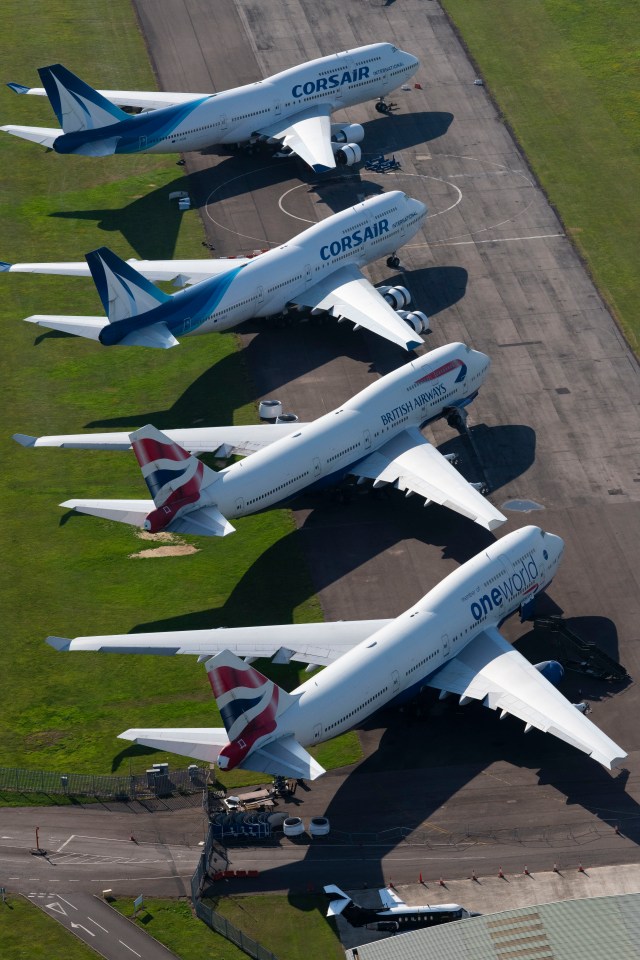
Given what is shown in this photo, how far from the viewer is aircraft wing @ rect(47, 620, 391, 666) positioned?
8269 cm

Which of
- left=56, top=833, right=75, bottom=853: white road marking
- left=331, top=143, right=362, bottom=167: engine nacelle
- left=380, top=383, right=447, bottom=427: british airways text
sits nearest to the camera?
left=56, top=833, right=75, bottom=853: white road marking

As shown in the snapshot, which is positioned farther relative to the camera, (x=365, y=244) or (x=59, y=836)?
(x=365, y=244)

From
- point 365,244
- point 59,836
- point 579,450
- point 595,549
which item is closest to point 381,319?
point 365,244

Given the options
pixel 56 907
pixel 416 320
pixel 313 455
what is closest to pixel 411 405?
pixel 313 455

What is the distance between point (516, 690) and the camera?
82.2m

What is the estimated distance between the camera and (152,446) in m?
86.6

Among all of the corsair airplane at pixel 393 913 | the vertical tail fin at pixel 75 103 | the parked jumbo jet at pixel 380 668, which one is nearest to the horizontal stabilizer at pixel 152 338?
the parked jumbo jet at pixel 380 668

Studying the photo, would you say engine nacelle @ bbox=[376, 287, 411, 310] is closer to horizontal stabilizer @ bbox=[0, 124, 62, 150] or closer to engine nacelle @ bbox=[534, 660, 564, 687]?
horizontal stabilizer @ bbox=[0, 124, 62, 150]

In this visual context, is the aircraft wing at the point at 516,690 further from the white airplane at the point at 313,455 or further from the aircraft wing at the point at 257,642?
the white airplane at the point at 313,455

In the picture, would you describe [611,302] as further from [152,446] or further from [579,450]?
[152,446]

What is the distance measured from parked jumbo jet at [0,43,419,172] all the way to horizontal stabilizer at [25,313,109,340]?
2384 cm

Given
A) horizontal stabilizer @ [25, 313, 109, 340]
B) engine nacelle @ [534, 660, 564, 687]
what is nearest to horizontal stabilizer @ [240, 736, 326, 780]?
→ engine nacelle @ [534, 660, 564, 687]

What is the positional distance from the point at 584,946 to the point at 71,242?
269 feet

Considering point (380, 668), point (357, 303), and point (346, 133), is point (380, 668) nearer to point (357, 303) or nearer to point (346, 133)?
point (357, 303)
